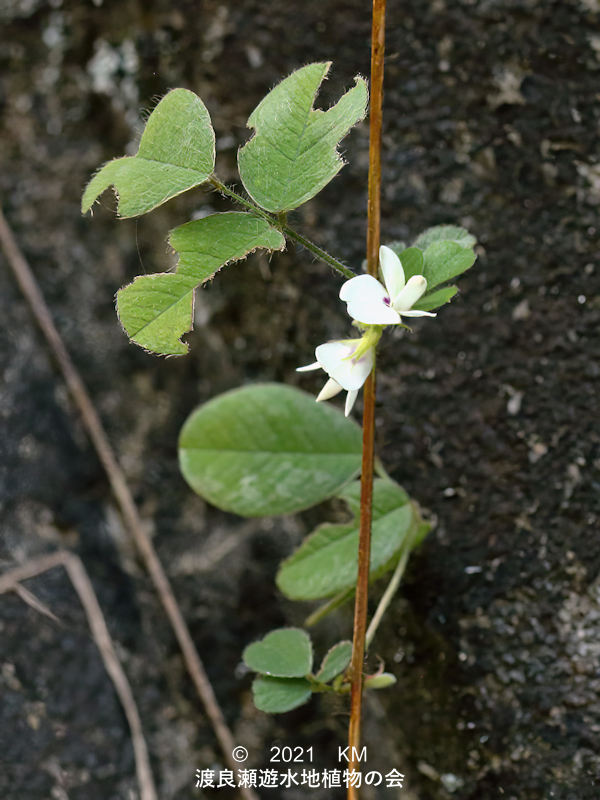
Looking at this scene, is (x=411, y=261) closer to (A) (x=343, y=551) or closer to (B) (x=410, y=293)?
(B) (x=410, y=293)

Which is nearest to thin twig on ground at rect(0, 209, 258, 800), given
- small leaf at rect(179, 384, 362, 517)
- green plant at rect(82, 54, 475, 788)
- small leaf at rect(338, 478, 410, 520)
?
small leaf at rect(179, 384, 362, 517)

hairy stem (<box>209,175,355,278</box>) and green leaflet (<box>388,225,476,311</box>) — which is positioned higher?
hairy stem (<box>209,175,355,278</box>)

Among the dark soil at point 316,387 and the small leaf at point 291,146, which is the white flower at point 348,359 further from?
the dark soil at point 316,387

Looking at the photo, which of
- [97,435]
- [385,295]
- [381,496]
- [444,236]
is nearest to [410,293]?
[385,295]

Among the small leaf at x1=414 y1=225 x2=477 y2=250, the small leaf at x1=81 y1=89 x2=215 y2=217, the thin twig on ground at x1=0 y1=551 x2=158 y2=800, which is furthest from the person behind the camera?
the thin twig on ground at x1=0 y1=551 x2=158 y2=800

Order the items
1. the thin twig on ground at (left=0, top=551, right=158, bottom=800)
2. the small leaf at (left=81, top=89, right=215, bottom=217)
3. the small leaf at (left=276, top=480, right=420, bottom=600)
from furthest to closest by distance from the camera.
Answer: the thin twig on ground at (left=0, top=551, right=158, bottom=800) < the small leaf at (left=276, top=480, right=420, bottom=600) < the small leaf at (left=81, top=89, right=215, bottom=217)

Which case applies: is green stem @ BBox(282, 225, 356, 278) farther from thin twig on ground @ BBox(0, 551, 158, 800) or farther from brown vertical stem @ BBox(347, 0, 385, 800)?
thin twig on ground @ BBox(0, 551, 158, 800)

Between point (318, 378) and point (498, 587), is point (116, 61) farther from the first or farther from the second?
point (498, 587)

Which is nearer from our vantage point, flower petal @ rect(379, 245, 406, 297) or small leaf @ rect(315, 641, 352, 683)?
flower petal @ rect(379, 245, 406, 297)
